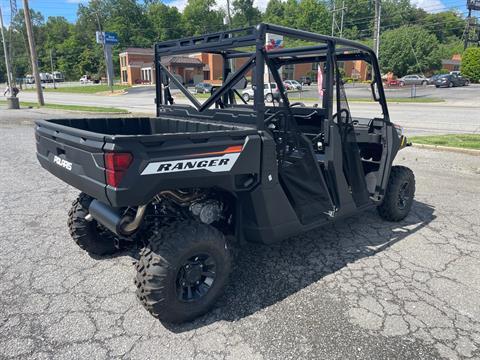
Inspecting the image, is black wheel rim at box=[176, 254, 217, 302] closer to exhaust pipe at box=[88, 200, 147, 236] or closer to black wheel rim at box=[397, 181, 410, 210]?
exhaust pipe at box=[88, 200, 147, 236]

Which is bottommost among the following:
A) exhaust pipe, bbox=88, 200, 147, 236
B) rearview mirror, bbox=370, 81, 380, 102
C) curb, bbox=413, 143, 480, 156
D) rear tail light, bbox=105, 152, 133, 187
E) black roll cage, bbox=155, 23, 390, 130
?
curb, bbox=413, 143, 480, 156

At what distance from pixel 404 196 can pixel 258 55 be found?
291 cm

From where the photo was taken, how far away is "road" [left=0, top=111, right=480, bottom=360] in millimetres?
2584

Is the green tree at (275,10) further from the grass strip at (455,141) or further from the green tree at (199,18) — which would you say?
the grass strip at (455,141)

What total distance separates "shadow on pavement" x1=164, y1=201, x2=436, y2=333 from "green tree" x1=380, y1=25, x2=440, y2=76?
60.6 m

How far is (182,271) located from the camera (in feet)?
9.30

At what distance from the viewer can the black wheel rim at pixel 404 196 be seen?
476 cm

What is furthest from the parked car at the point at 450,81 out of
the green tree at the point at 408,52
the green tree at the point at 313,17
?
the green tree at the point at 313,17

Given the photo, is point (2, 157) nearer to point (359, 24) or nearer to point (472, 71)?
point (472, 71)

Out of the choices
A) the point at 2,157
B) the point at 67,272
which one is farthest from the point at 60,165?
the point at 2,157

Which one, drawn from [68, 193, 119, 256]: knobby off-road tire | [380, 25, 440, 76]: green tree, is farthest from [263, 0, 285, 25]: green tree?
[68, 193, 119, 256]: knobby off-road tire

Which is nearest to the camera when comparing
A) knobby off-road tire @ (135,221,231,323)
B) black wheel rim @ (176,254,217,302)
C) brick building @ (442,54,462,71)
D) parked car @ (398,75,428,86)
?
knobby off-road tire @ (135,221,231,323)

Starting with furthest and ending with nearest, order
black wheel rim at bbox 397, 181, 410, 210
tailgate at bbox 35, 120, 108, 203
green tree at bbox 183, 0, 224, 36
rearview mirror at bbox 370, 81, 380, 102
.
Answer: green tree at bbox 183, 0, 224, 36 → black wheel rim at bbox 397, 181, 410, 210 → rearview mirror at bbox 370, 81, 380, 102 → tailgate at bbox 35, 120, 108, 203

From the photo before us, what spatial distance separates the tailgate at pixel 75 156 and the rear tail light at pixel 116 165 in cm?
8
